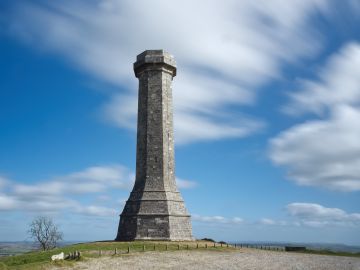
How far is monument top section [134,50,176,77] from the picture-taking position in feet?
115

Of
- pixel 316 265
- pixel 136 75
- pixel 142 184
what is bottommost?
pixel 316 265

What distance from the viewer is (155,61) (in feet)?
115

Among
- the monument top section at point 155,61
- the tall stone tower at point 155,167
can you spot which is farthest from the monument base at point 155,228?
the monument top section at point 155,61

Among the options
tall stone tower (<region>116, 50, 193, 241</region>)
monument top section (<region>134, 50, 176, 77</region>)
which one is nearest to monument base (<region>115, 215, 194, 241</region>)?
tall stone tower (<region>116, 50, 193, 241</region>)

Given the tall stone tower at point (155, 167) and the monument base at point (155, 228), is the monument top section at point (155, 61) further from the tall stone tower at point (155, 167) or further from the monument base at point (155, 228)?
the monument base at point (155, 228)

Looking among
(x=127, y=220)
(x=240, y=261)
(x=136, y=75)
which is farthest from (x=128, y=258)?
(x=136, y=75)

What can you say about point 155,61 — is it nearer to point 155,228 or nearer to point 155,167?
point 155,167

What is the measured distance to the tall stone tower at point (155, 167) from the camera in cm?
3108

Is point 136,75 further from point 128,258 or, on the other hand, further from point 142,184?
point 128,258

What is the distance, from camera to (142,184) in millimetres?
32938

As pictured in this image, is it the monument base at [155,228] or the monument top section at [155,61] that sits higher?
A: the monument top section at [155,61]

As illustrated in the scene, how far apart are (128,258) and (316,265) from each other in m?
11.2

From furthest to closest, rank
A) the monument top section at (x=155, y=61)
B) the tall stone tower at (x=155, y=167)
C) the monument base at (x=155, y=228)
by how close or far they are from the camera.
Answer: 1. the monument top section at (x=155, y=61)
2. the tall stone tower at (x=155, y=167)
3. the monument base at (x=155, y=228)

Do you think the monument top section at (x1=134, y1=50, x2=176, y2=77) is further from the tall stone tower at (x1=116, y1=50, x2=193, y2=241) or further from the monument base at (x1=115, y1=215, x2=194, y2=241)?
the monument base at (x1=115, y1=215, x2=194, y2=241)
